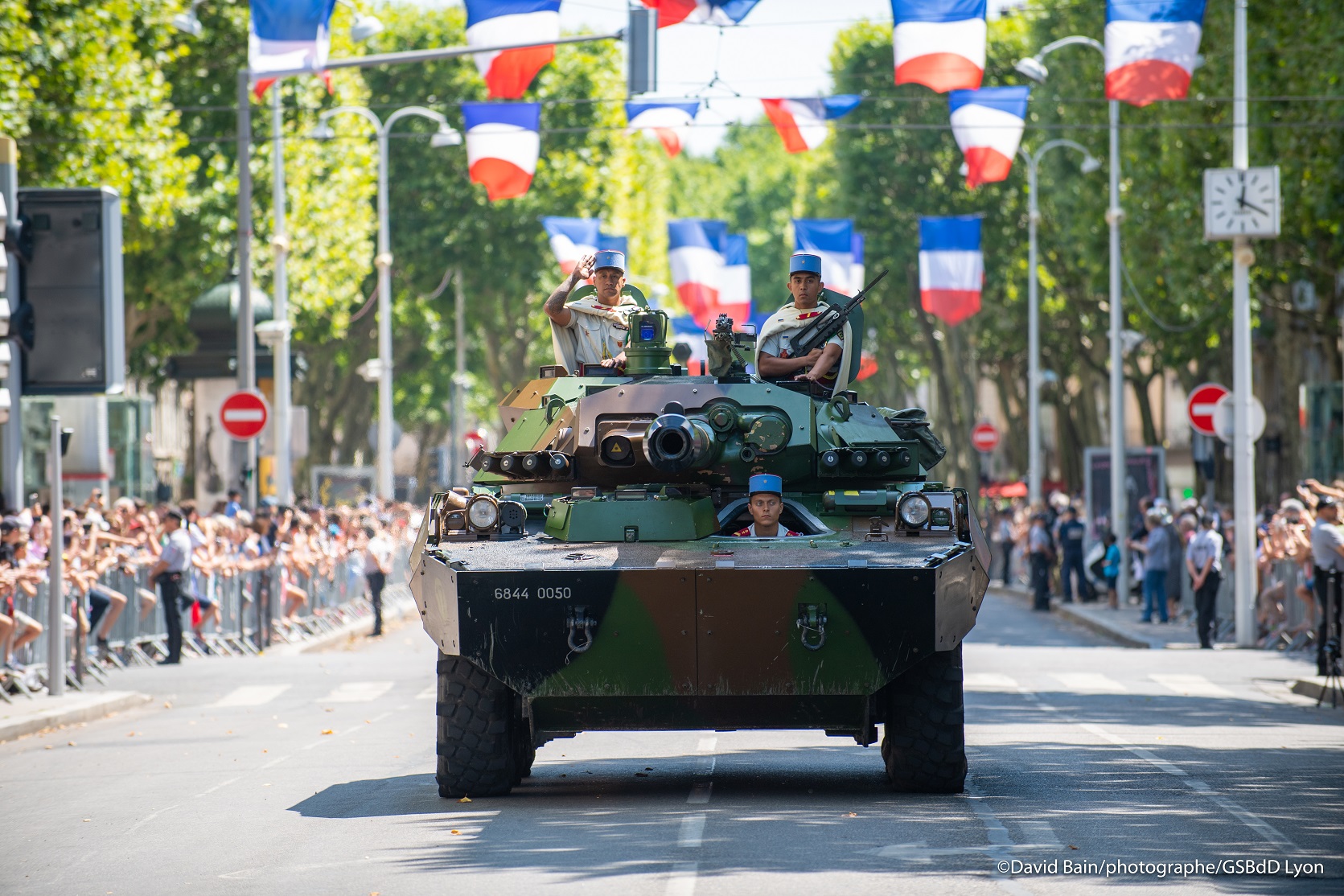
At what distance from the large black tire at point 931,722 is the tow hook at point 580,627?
5.89 feet

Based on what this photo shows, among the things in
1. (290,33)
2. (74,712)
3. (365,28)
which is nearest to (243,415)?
(290,33)

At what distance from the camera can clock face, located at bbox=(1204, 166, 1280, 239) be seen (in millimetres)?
25281

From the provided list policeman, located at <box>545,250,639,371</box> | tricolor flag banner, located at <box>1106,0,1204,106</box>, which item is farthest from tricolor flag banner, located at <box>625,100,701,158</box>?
policeman, located at <box>545,250,639,371</box>

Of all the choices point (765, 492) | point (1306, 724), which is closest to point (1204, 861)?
point (765, 492)

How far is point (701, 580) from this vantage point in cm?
1080

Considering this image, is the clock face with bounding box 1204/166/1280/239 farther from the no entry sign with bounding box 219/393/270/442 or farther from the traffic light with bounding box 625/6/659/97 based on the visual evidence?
the no entry sign with bounding box 219/393/270/442

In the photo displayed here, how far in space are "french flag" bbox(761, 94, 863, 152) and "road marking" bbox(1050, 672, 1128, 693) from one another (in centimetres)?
727

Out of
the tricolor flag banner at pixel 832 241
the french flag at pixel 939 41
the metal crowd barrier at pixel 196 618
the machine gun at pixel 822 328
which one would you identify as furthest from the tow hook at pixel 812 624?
the tricolor flag banner at pixel 832 241

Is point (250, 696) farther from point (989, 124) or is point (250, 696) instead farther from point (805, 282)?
point (989, 124)

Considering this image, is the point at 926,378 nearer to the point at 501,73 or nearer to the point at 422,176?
the point at 422,176

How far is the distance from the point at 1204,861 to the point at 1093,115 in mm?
36222

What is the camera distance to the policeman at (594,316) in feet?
44.7

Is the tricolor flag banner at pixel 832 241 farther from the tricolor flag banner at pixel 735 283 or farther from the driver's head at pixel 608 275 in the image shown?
the driver's head at pixel 608 275

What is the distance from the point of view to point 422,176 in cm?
A: 5572
